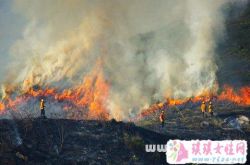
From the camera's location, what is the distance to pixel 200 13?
6500cm

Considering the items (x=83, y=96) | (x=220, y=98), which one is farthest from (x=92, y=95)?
(x=220, y=98)

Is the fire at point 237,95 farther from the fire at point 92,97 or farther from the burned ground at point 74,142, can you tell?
the burned ground at point 74,142

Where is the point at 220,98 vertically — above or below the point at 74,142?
above

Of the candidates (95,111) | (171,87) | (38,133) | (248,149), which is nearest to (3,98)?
(95,111)

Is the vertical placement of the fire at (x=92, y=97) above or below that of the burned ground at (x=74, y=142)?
above

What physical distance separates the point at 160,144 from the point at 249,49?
105ft

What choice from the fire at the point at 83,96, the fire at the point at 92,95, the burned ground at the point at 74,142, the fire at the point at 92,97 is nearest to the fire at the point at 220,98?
the fire at the point at 92,97

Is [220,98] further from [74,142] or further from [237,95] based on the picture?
[74,142]

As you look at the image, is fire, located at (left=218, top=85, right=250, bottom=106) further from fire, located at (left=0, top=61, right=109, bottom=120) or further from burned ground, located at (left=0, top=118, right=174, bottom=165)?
burned ground, located at (left=0, top=118, right=174, bottom=165)

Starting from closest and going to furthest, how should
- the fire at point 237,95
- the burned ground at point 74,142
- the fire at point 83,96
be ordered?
the burned ground at point 74,142 < the fire at point 237,95 < the fire at point 83,96

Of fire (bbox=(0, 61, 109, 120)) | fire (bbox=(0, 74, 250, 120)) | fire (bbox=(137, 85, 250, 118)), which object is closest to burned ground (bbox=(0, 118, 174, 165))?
fire (bbox=(0, 74, 250, 120))

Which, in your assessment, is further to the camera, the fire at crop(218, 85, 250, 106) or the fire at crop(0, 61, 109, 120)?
the fire at crop(0, 61, 109, 120)

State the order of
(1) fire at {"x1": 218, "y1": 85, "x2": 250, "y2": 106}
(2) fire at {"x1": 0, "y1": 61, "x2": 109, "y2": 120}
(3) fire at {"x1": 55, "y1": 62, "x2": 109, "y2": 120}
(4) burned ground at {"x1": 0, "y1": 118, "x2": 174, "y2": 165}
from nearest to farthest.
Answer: (4) burned ground at {"x1": 0, "y1": 118, "x2": 174, "y2": 165} → (1) fire at {"x1": 218, "y1": 85, "x2": 250, "y2": 106} → (3) fire at {"x1": 55, "y1": 62, "x2": 109, "y2": 120} → (2) fire at {"x1": 0, "y1": 61, "x2": 109, "y2": 120}

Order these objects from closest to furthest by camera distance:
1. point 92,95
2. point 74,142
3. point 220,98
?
point 74,142 → point 220,98 → point 92,95
